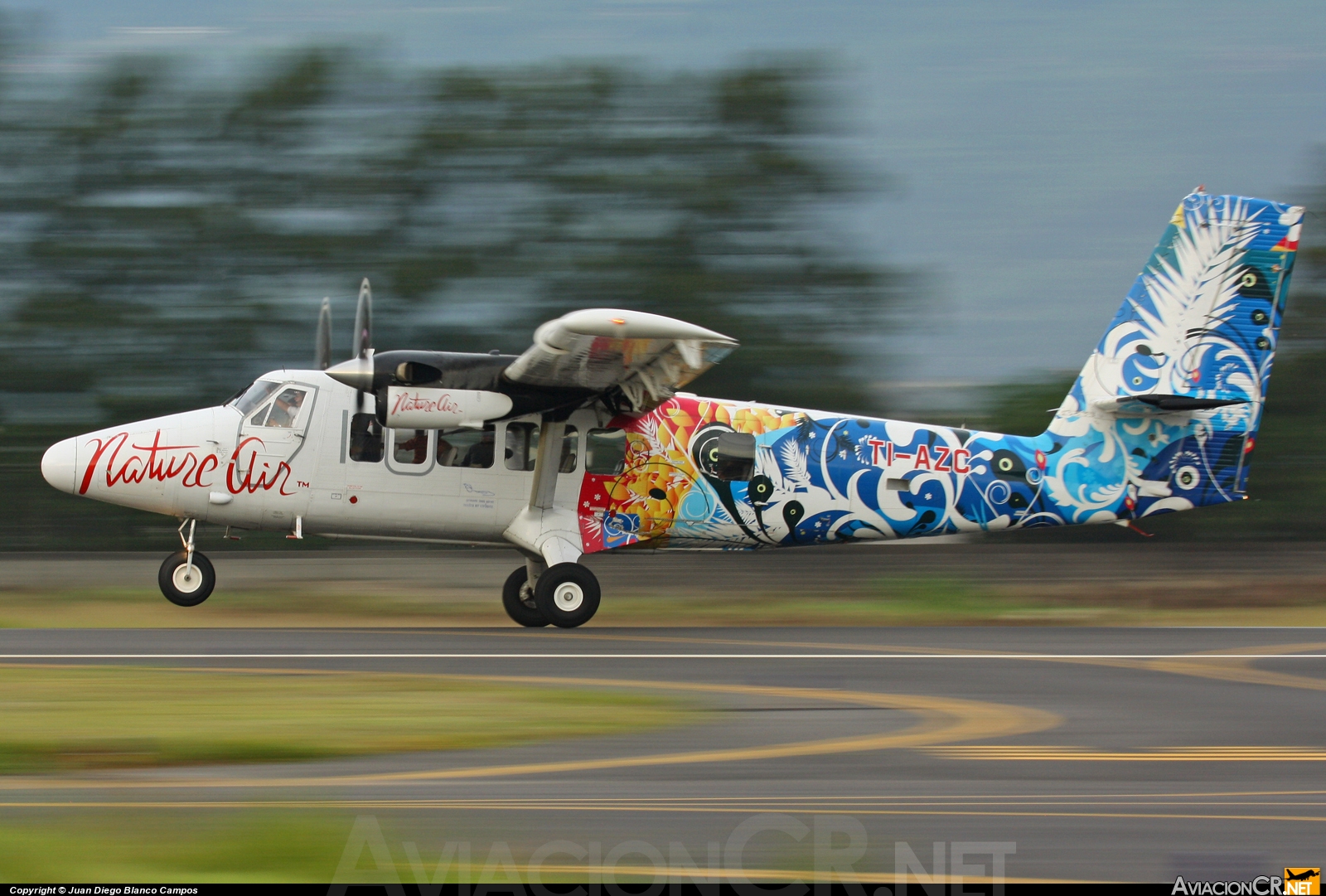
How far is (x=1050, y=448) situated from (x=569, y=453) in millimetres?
4665

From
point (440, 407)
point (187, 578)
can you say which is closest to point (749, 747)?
point (440, 407)

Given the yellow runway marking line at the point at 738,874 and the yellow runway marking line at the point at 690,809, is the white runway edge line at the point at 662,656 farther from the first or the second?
the yellow runway marking line at the point at 738,874

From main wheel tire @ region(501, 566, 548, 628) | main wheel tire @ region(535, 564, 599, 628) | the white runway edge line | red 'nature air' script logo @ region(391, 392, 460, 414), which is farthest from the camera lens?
main wheel tire @ region(501, 566, 548, 628)

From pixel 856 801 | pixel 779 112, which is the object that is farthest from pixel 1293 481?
pixel 856 801

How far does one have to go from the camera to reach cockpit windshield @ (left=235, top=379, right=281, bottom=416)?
1238 centimetres

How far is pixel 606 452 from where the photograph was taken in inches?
495

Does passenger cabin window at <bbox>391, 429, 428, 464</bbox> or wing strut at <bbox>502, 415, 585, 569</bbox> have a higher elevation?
passenger cabin window at <bbox>391, 429, 428, 464</bbox>

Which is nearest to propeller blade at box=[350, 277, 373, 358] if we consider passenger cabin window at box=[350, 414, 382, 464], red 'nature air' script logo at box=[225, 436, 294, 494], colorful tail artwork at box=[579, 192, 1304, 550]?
passenger cabin window at box=[350, 414, 382, 464]

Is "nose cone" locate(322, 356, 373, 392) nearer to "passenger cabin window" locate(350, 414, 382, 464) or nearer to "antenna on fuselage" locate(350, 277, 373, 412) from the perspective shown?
"antenna on fuselage" locate(350, 277, 373, 412)

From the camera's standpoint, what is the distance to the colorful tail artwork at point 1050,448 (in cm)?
1270

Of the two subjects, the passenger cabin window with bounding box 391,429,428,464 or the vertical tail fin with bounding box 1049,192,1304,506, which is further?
the vertical tail fin with bounding box 1049,192,1304,506

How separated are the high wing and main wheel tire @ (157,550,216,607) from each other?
342 centimetres

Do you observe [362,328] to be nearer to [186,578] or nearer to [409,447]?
[409,447]

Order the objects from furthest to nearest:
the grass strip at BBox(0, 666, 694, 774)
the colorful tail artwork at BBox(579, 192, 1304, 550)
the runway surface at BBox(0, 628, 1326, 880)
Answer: the colorful tail artwork at BBox(579, 192, 1304, 550)
the grass strip at BBox(0, 666, 694, 774)
the runway surface at BBox(0, 628, 1326, 880)
